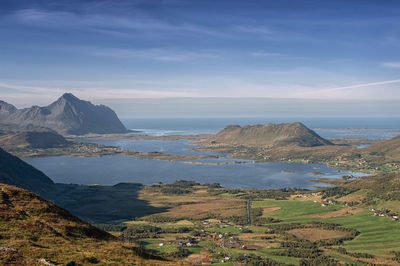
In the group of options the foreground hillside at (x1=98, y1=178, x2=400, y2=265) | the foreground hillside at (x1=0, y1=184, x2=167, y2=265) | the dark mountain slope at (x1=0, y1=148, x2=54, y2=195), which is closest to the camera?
the foreground hillside at (x1=0, y1=184, x2=167, y2=265)

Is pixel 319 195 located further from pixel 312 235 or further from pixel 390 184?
pixel 312 235

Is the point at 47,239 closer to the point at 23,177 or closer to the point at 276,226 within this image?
the point at 276,226

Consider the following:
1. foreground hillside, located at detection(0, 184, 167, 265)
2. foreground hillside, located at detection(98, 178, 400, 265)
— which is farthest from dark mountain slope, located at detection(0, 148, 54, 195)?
foreground hillside, located at detection(0, 184, 167, 265)

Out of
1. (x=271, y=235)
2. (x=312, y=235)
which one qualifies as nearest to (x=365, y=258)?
(x=312, y=235)

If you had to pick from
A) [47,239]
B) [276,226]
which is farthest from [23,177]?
[47,239]

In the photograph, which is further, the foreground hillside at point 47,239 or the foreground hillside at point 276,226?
the foreground hillside at point 276,226

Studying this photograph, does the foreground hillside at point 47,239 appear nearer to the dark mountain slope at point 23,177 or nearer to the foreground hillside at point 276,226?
the foreground hillside at point 276,226

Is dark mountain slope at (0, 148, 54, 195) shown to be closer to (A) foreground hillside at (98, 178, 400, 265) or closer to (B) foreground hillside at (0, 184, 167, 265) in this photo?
(A) foreground hillside at (98, 178, 400, 265)

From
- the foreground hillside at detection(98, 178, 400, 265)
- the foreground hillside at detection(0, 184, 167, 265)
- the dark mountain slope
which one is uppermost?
the foreground hillside at detection(0, 184, 167, 265)

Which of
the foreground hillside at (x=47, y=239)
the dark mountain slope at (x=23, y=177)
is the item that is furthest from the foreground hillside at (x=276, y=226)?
the dark mountain slope at (x=23, y=177)
